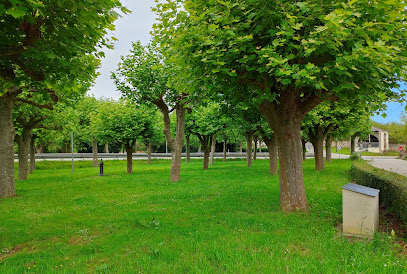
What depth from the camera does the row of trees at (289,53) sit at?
466 centimetres

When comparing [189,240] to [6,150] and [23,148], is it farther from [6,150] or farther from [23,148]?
[23,148]

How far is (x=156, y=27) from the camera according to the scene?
679 cm

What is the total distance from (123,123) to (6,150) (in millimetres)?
9951

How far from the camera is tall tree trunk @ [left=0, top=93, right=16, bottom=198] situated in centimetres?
1054

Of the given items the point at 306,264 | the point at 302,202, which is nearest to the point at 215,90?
the point at 302,202

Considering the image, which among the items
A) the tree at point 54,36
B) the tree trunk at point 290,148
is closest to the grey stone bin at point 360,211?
the tree trunk at point 290,148

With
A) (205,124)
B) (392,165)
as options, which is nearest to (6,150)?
(205,124)

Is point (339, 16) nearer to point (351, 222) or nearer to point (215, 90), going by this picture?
point (215, 90)

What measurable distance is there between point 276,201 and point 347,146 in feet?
297

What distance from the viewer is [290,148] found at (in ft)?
22.6

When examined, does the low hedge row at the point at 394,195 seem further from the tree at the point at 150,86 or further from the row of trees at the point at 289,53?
the tree at the point at 150,86

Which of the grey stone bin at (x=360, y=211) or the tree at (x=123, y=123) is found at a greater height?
the tree at (x=123, y=123)

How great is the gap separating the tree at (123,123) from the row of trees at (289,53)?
13.7 m

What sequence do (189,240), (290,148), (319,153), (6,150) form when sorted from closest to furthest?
(189,240) < (290,148) < (6,150) < (319,153)
